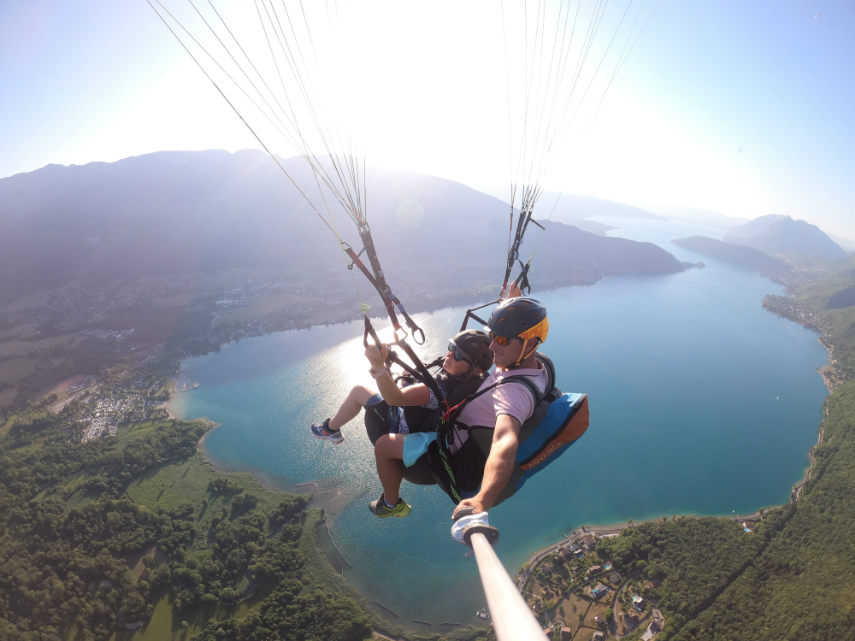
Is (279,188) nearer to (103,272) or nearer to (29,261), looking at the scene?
(103,272)

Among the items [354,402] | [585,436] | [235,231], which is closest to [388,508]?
[354,402]

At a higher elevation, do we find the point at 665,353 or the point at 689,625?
the point at 665,353

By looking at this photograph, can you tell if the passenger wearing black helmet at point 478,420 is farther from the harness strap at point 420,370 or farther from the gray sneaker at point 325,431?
the gray sneaker at point 325,431

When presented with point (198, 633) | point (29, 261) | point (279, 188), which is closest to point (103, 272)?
point (29, 261)

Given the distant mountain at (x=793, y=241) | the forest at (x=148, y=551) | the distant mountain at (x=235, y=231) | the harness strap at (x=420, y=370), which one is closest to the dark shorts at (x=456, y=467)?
the harness strap at (x=420, y=370)

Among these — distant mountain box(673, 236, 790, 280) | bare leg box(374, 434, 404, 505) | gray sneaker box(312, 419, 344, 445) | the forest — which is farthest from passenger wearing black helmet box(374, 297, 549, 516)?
distant mountain box(673, 236, 790, 280)

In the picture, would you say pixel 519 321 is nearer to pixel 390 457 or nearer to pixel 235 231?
pixel 390 457

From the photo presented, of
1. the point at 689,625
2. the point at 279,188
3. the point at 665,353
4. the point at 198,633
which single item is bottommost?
the point at 198,633
